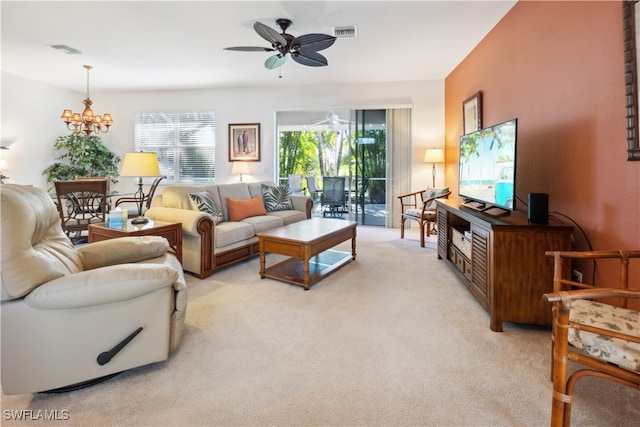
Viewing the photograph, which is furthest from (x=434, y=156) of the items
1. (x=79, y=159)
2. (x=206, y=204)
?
(x=79, y=159)

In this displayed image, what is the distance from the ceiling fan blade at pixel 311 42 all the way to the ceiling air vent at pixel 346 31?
48cm

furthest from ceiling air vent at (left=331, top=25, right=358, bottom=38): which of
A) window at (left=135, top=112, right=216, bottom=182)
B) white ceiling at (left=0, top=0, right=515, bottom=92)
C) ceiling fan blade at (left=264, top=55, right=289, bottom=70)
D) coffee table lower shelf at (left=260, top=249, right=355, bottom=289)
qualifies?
window at (left=135, top=112, right=216, bottom=182)

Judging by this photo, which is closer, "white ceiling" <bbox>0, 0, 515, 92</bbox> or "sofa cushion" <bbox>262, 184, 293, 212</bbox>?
"white ceiling" <bbox>0, 0, 515, 92</bbox>

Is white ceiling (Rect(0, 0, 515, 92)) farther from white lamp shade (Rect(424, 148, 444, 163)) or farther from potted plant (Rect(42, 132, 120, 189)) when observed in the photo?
white lamp shade (Rect(424, 148, 444, 163))

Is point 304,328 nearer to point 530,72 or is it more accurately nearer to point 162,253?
point 162,253

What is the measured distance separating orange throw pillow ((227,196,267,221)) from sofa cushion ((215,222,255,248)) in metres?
0.24

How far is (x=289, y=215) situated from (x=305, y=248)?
169cm

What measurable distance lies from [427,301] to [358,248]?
185 cm

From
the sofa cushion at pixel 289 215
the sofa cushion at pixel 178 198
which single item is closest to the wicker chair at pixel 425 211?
the sofa cushion at pixel 289 215

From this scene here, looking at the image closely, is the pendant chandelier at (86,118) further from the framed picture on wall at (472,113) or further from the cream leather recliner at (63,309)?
the framed picture on wall at (472,113)

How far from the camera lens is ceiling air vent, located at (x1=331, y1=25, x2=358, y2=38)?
364 centimetres

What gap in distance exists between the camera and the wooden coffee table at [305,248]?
297cm

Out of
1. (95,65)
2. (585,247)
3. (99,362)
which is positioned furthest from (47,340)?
(95,65)

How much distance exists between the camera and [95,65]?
499cm
